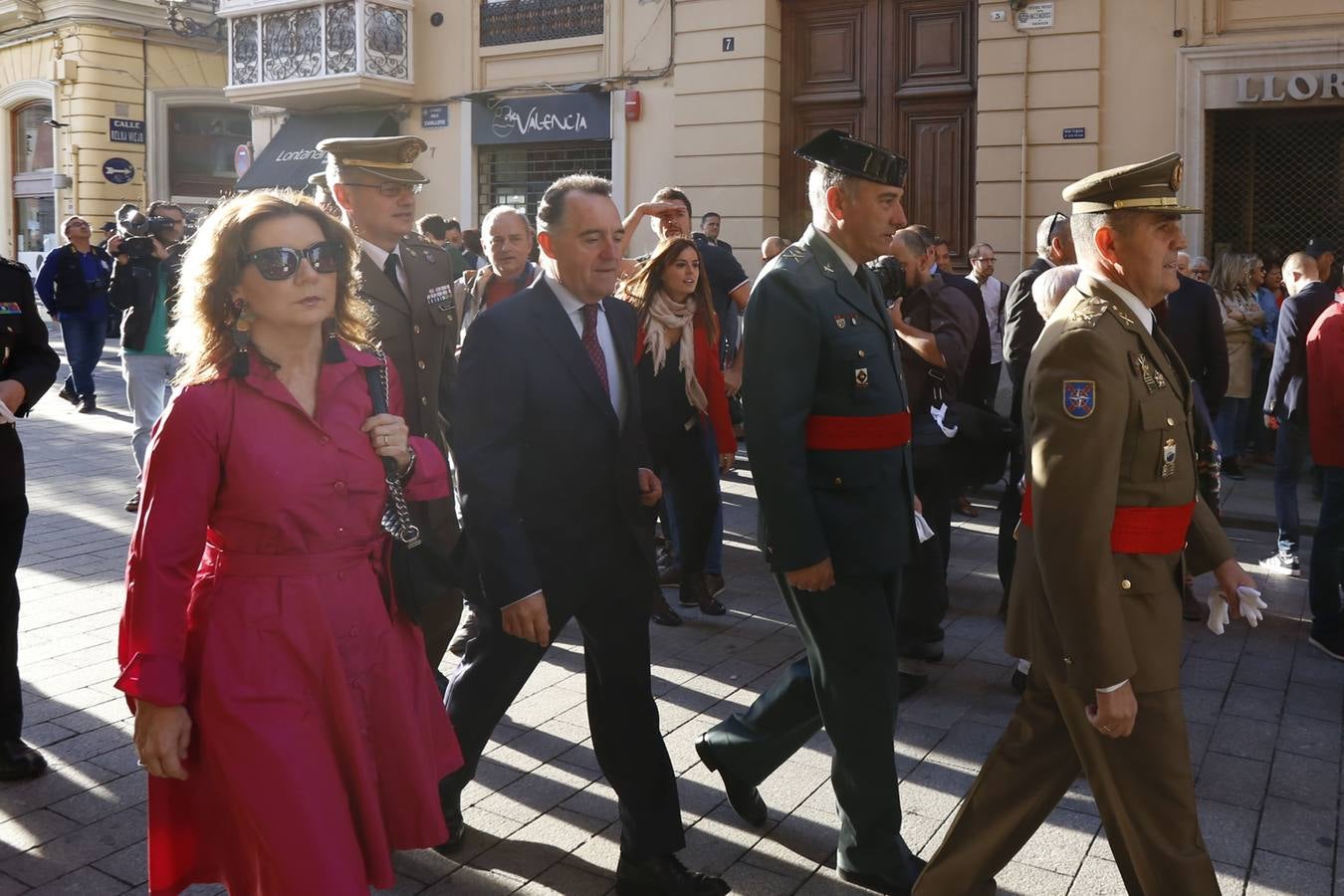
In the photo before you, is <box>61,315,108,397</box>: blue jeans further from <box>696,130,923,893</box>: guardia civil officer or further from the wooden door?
<box>696,130,923,893</box>: guardia civil officer

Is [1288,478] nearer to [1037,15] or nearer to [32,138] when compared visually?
[1037,15]

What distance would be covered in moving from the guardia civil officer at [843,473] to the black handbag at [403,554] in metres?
1.06

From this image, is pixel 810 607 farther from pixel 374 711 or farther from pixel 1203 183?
pixel 1203 183

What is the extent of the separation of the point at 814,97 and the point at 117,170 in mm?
17271

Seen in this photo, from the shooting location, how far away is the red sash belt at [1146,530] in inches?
119

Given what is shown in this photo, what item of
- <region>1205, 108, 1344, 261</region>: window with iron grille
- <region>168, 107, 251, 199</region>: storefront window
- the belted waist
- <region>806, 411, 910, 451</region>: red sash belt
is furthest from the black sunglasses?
<region>168, 107, 251, 199</region>: storefront window

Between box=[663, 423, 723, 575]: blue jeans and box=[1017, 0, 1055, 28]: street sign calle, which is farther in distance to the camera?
box=[1017, 0, 1055, 28]: street sign calle

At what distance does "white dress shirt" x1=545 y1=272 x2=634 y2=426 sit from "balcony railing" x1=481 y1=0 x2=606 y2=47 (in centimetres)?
1471

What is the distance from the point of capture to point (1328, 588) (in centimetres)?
627

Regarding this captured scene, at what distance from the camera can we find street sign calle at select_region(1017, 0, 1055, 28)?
14234 mm

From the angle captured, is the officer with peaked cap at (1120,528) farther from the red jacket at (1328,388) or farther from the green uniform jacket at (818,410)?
the red jacket at (1328,388)

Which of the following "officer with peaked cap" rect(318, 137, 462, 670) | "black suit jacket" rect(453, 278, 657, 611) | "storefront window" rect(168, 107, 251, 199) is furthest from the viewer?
"storefront window" rect(168, 107, 251, 199)

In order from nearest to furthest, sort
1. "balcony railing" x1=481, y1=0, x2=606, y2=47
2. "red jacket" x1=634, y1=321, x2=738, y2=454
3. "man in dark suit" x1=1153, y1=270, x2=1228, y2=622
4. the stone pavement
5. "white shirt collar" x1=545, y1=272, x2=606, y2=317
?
"white shirt collar" x1=545, y1=272, x2=606, y2=317, the stone pavement, "red jacket" x1=634, y1=321, x2=738, y2=454, "man in dark suit" x1=1153, y1=270, x2=1228, y2=622, "balcony railing" x1=481, y1=0, x2=606, y2=47


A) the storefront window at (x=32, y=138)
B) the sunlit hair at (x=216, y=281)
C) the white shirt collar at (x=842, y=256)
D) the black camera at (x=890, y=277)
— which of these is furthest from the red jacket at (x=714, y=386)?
the storefront window at (x=32, y=138)
